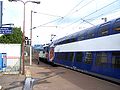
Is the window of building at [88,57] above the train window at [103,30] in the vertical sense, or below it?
below

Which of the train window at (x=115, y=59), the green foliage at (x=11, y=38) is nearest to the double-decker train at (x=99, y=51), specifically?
the train window at (x=115, y=59)

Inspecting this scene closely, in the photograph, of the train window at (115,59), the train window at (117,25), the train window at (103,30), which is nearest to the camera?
the train window at (115,59)

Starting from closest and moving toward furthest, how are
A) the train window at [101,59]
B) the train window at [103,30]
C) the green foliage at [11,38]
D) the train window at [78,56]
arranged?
the train window at [101,59] → the train window at [103,30] → the train window at [78,56] → the green foliage at [11,38]

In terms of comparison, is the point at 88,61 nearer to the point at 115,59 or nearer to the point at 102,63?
the point at 102,63

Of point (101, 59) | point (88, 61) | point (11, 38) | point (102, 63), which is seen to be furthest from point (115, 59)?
point (11, 38)

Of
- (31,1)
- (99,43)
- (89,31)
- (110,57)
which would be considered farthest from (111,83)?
(31,1)

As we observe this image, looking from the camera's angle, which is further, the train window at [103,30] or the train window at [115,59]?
the train window at [103,30]

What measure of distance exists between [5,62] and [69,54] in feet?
22.6

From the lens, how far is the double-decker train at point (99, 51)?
64.0 feet

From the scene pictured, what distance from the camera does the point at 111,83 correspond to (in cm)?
2064

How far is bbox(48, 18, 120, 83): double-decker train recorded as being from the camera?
19516 millimetres

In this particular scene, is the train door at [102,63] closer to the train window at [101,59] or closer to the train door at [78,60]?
the train window at [101,59]

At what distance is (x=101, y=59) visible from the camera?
72.4ft

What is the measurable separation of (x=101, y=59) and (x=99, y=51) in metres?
0.71
